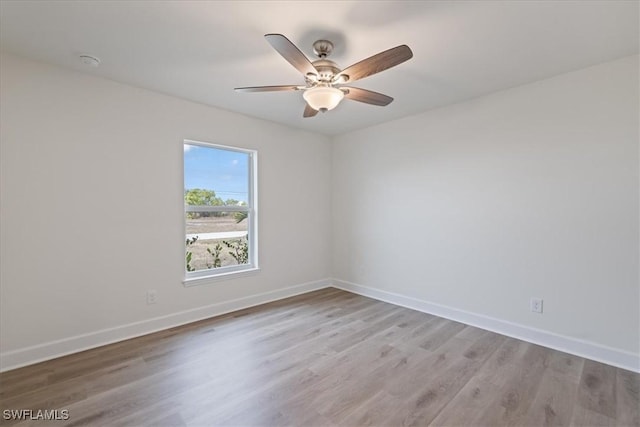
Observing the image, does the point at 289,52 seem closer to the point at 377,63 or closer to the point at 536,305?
the point at 377,63

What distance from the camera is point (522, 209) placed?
2727mm

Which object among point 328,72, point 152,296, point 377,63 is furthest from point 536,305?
point 152,296

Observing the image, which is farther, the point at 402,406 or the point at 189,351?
the point at 189,351

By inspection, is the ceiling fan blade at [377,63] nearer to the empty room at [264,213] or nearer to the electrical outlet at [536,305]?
the empty room at [264,213]

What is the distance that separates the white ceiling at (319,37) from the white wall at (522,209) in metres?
0.35

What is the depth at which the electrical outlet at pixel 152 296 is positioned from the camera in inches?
113

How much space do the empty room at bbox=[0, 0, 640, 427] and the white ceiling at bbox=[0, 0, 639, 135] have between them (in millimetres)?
18

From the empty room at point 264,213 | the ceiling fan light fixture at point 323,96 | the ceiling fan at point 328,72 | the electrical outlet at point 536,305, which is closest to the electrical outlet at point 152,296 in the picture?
the empty room at point 264,213

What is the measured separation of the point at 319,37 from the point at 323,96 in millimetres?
406

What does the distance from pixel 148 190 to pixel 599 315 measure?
13.5 ft

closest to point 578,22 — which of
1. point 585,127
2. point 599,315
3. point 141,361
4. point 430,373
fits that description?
point 585,127

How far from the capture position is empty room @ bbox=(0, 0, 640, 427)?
180cm

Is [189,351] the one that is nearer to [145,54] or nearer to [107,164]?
[107,164]

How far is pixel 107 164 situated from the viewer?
8.58 feet
